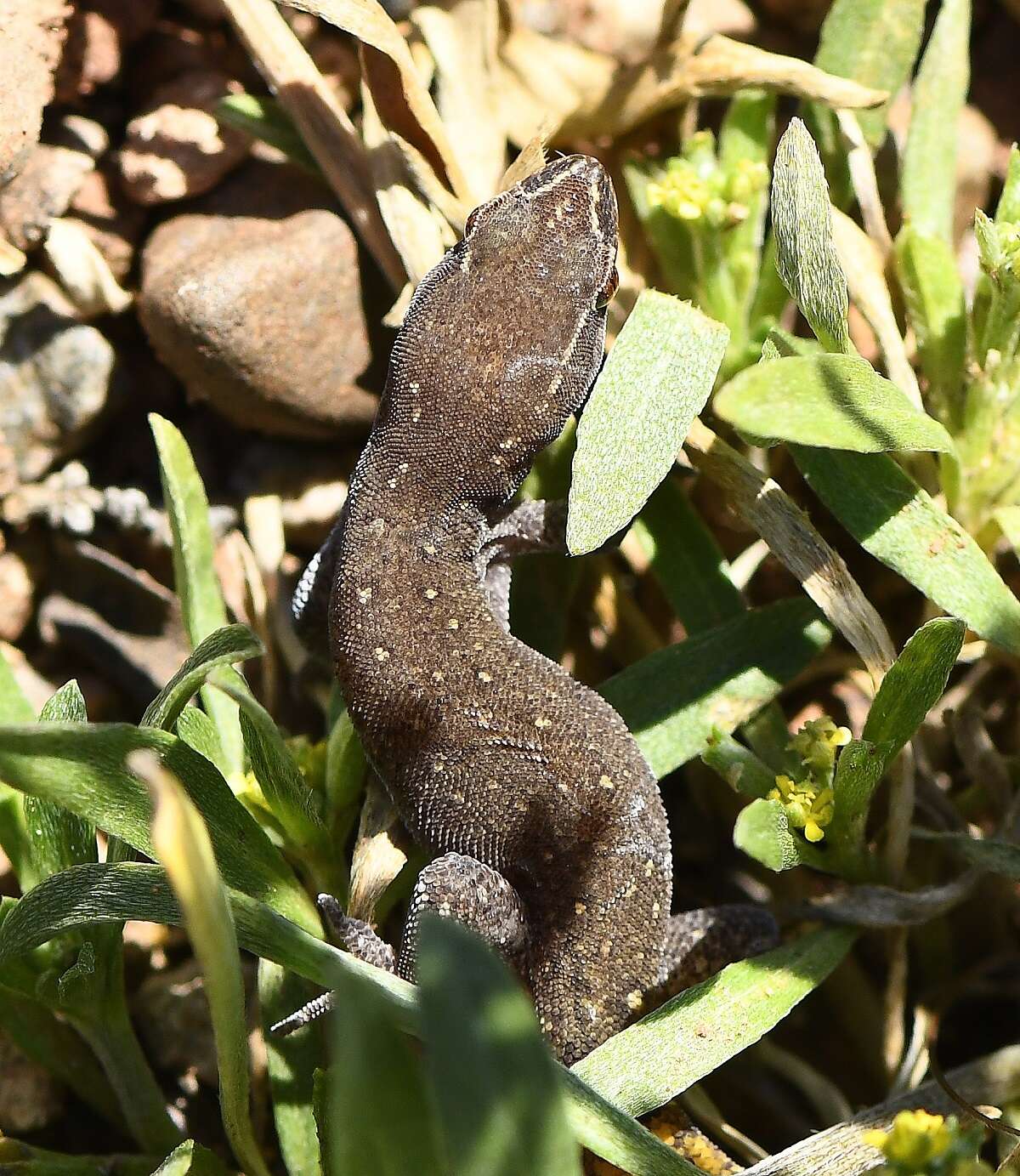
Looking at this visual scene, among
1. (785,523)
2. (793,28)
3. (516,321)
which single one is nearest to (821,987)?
(785,523)

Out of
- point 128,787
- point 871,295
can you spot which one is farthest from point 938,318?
point 128,787

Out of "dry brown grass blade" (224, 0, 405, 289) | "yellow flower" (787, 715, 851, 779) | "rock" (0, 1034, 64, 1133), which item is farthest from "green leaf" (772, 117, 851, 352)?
"rock" (0, 1034, 64, 1133)

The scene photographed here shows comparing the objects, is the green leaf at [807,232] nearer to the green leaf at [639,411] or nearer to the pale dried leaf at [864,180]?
the green leaf at [639,411]

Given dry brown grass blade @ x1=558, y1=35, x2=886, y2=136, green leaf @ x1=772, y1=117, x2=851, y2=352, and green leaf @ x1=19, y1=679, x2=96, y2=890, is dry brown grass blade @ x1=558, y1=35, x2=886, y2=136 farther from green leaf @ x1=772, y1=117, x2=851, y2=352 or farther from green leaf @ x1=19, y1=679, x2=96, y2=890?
green leaf @ x1=19, y1=679, x2=96, y2=890

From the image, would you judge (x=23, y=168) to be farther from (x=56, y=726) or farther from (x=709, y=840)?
(x=709, y=840)

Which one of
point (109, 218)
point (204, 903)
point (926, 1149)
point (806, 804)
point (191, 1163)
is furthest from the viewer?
point (109, 218)

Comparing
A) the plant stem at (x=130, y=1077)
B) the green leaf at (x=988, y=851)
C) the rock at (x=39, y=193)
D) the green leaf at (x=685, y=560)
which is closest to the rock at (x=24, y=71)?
the rock at (x=39, y=193)

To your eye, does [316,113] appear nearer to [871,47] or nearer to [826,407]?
[871,47]
